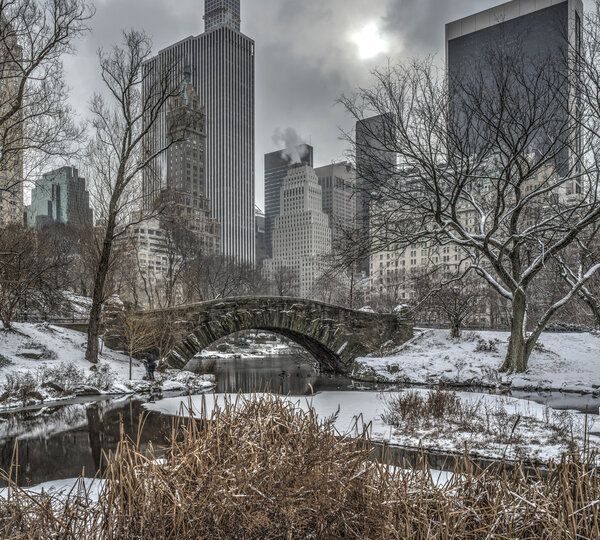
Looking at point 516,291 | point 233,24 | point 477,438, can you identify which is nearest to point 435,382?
point 516,291

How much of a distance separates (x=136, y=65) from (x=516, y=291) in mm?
15508

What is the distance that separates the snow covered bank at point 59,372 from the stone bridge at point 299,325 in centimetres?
181

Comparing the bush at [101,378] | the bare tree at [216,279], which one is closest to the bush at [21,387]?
the bush at [101,378]

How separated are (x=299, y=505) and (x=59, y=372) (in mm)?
15184

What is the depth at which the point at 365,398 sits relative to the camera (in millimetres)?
14555

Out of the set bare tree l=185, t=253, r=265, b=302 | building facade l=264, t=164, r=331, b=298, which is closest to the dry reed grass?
bare tree l=185, t=253, r=265, b=302

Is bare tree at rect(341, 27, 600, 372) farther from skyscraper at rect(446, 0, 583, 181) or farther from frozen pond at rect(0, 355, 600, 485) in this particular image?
frozen pond at rect(0, 355, 600, 485)

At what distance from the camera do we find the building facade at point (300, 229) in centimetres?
11019

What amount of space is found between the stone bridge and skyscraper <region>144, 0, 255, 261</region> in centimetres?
12897

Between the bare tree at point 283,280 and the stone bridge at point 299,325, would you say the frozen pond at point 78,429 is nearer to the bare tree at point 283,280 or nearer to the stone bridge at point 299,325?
the stone bridge at point 299,325

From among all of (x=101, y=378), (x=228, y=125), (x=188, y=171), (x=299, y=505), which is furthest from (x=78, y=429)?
(x=228, y=125)

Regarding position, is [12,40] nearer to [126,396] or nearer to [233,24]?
[126,396]

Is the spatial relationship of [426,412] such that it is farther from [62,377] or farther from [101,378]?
[62,377]

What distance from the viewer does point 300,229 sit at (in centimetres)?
11688
